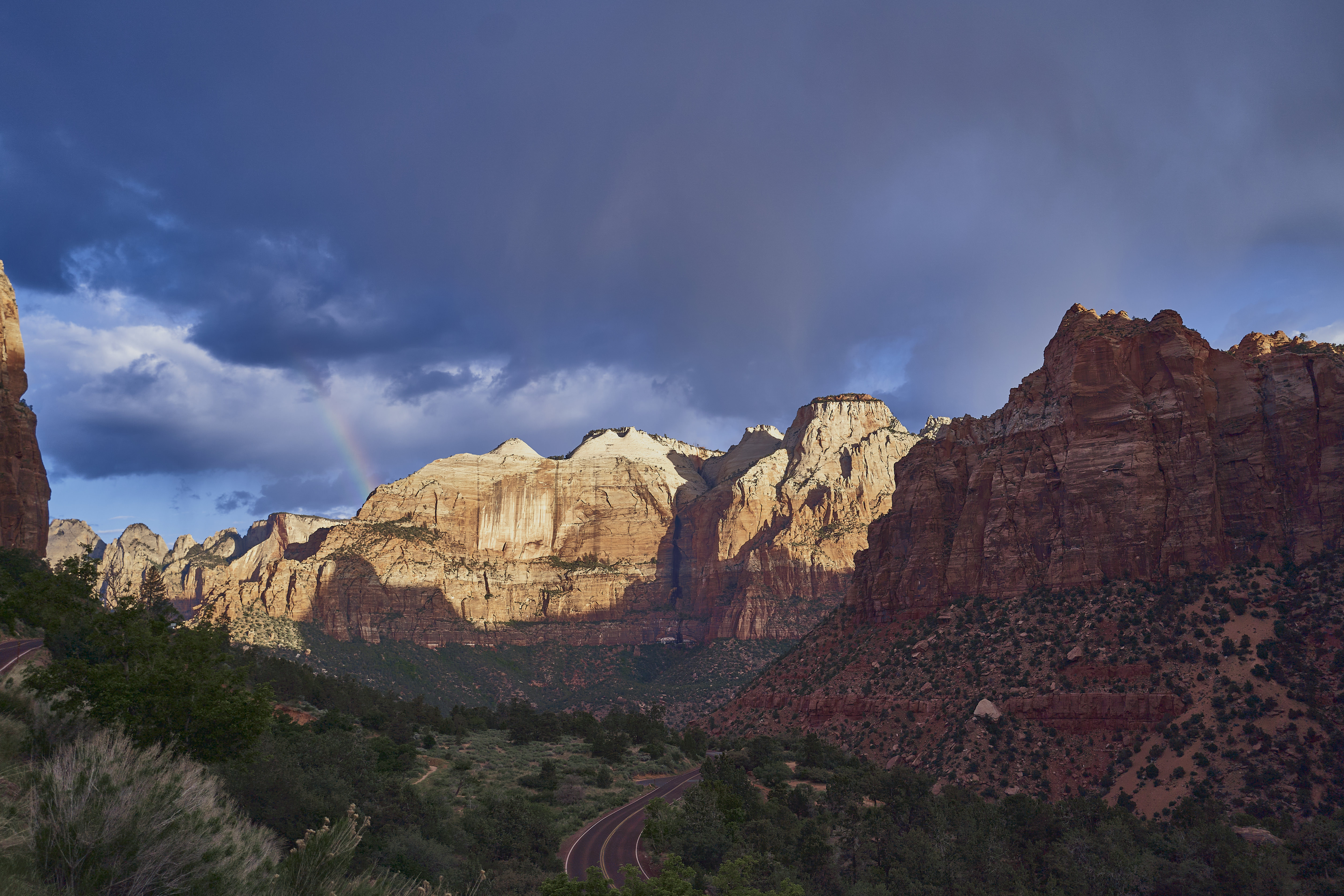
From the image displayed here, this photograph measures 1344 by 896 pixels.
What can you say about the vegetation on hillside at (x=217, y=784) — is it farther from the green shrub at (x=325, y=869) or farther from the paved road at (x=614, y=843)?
the paved road at (x=614, y=843)

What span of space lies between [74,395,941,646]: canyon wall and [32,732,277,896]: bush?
132 metres

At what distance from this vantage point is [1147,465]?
65.9 meters

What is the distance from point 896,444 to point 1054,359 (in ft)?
337

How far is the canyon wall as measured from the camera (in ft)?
474

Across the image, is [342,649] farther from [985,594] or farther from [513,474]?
[985,594]

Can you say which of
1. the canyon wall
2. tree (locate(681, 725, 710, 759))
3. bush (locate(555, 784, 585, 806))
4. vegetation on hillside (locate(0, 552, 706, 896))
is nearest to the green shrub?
vegetation on hillside (locate(0, 552, 706, 896))

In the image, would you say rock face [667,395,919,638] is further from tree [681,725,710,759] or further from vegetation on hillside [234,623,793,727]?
tree [681,725,710,759]

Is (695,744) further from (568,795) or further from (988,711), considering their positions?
(568,795)

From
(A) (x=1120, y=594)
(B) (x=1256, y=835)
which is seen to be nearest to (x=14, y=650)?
(B) (x=1256, y=835)

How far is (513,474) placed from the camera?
192 meters

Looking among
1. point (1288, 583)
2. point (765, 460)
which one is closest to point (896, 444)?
point (765, 460)

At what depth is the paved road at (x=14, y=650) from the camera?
26250 millimetres

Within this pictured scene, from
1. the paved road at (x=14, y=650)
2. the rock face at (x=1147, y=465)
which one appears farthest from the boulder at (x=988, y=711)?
the paved road at (x=14, y=650)

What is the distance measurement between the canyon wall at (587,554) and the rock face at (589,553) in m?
0.33
